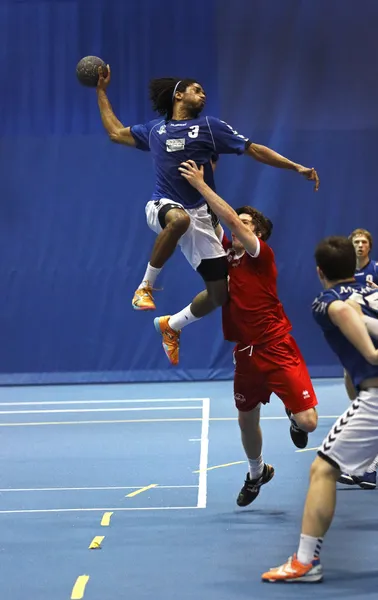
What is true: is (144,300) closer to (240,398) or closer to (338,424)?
(240,398)

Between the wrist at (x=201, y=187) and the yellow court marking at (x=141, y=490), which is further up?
the wrist at (x=201, y=187)

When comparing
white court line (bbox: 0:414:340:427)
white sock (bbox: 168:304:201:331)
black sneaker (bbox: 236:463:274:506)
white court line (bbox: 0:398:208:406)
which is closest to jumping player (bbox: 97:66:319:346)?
white sock (bbox: 168:304:201:331)

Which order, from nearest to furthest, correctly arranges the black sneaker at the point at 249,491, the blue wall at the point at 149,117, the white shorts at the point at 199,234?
the white shorts at the point at 199,234 < the black sneaker at the point at 249,491 < the blue wall at the point at 149,117

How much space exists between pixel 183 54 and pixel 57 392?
4971 millimetres

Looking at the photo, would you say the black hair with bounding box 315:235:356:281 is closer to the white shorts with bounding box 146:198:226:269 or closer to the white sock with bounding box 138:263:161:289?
the white shorts with bounding box 146:198:226:269

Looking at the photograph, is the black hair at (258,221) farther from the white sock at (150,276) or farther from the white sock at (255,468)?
the white sock at (255,468)

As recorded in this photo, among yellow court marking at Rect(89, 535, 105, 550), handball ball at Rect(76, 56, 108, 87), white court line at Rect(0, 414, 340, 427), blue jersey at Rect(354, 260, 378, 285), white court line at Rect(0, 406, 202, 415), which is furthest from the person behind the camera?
white court line at Rect(0, 406, 202, 415)

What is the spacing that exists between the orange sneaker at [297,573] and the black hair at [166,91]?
3.04m

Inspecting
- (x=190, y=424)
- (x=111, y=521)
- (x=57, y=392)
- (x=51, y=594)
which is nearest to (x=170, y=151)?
(x=111, y=521)

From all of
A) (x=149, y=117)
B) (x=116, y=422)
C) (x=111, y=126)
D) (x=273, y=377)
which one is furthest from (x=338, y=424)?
(x=149, y=117)

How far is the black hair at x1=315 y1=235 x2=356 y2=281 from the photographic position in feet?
15.8

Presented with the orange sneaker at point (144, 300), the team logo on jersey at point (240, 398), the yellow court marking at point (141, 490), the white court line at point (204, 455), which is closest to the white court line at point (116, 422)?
the white court line at point (204, 455)

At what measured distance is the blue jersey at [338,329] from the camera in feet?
15.7

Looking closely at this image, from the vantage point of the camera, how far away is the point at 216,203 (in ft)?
19.7
